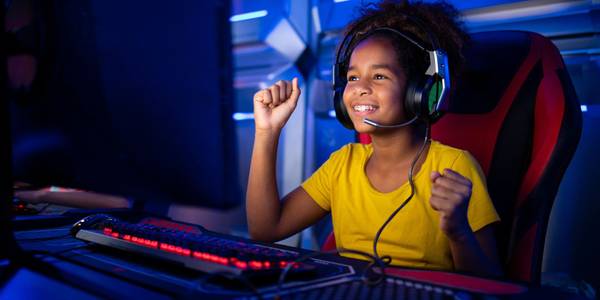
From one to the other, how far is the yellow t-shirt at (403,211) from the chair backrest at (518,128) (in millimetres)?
61

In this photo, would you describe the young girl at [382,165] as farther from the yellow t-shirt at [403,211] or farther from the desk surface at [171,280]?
the desk surface at [171,280]

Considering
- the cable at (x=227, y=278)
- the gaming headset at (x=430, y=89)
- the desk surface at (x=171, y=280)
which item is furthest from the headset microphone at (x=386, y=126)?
the cable at (x=227, y=278)

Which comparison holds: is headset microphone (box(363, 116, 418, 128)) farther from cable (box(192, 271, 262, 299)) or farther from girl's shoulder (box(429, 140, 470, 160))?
cable (box(192, 271, 262, 299))

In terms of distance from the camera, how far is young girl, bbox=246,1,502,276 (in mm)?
898

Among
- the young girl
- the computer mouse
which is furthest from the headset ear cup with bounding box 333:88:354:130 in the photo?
the computer mouse

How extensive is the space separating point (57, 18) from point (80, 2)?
2.2 inches

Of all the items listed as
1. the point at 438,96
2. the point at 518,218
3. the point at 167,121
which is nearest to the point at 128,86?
the point at 167,121

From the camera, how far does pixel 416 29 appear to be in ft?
3.33

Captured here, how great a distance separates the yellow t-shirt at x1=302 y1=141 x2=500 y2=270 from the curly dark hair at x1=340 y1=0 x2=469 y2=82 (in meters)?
0.17

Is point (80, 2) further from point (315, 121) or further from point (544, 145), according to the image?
point (315, 121)

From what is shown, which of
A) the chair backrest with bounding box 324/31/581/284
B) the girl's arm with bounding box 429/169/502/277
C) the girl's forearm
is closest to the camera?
Answer: the girl's arm with bounding box 429/169/502/277

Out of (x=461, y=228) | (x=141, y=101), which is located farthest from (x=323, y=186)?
(x=141, y=101)

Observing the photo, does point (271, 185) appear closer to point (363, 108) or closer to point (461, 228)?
point (363, 108)

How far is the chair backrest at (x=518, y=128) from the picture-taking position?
0.82 m
